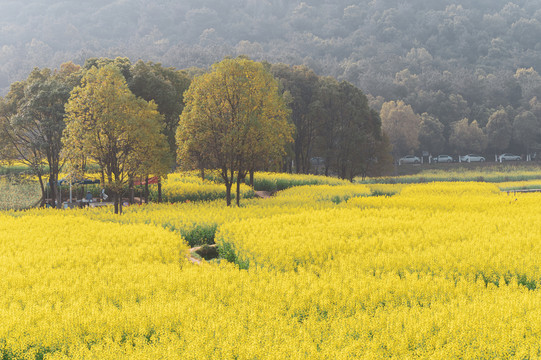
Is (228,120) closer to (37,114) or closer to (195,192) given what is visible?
(195,192)

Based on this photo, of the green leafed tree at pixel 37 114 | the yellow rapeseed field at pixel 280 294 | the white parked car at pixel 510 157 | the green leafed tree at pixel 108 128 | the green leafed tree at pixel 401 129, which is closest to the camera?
the yellow rapeseed field at pixel 280 294

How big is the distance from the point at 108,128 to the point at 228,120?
630 centimetres

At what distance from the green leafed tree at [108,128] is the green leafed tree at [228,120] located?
2.28 m

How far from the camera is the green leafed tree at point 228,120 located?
2327 centimetres

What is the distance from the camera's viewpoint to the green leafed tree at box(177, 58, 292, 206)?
76.3 feet

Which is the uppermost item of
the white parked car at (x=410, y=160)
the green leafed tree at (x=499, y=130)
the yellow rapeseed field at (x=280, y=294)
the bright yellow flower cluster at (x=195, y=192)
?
the green leafed tree at (x=499, y=130)

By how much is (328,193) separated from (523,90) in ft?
341

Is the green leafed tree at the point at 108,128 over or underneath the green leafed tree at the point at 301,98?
underneath

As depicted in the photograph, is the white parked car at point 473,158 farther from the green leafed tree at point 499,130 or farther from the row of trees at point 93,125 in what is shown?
the row of trees at point 93,125

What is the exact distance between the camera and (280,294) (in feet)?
27.0

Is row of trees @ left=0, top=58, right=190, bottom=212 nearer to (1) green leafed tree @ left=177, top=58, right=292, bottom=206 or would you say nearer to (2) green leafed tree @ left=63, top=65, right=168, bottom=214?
(2) green leafed tree @ left=63, top=65, right=168, bottom=214

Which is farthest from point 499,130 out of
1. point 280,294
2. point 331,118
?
point 280,294

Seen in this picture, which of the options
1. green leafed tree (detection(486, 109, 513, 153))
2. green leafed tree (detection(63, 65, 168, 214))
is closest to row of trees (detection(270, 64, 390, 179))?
green leafed tree (detection(63, 65, 168, 214))

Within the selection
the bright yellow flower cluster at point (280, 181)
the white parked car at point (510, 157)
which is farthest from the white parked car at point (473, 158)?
the bright yellow flower cluster at point (280, 181)
